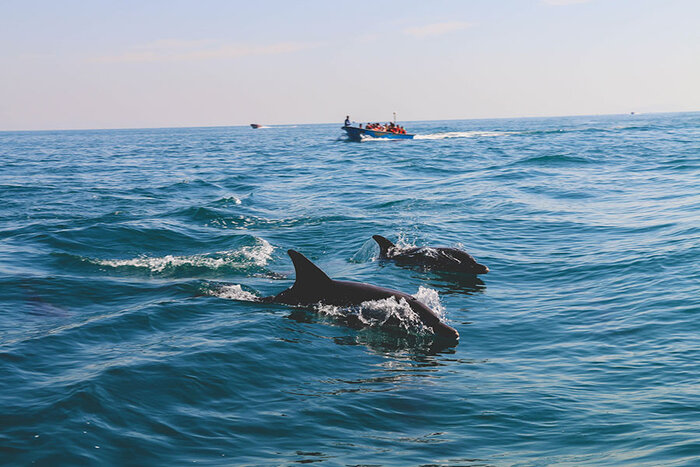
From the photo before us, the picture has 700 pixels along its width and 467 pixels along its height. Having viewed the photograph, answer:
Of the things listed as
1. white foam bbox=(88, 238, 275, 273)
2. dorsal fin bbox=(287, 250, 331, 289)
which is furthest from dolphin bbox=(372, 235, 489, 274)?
dorsal fin bbox=(287, 250, 331, 289)

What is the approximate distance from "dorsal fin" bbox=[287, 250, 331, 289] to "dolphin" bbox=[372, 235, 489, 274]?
4.95 m

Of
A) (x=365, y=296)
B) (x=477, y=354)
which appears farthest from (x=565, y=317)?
(x=365, y=296)

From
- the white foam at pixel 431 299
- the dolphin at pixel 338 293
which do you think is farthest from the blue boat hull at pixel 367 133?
the dolphin at pixel 338 293

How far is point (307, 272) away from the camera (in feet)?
38.2

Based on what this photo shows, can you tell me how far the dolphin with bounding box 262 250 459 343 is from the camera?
10703mm

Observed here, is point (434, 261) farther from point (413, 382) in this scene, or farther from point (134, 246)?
point (134, 246)

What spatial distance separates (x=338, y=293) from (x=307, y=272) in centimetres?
71

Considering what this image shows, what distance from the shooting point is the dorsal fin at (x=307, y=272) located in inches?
447

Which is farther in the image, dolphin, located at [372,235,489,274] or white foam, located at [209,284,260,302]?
dolphin, located at [372,235,489,274]

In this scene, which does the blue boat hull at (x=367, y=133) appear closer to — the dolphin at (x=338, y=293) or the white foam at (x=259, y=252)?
the white foam at (x=259, y=252)

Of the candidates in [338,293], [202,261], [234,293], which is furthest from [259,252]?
[338,293]

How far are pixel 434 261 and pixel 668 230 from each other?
7.68 metres

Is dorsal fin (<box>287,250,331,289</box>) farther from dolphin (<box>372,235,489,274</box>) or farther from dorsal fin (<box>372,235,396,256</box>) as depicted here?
dorsal fin (<box>372,235,396,256</box>)

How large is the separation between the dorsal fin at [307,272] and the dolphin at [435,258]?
4.95 metres
